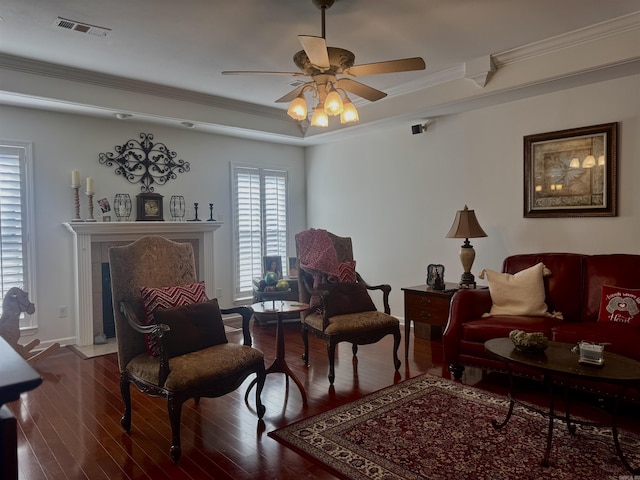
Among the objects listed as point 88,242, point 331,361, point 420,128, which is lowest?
point 331,361

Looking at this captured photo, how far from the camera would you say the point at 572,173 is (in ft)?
14.0

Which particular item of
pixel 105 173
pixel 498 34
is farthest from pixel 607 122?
pixel 105 173

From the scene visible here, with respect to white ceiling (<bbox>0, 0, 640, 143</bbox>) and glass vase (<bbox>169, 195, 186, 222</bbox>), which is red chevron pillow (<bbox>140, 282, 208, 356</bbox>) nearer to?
white ceiling (<bbox>0, 0, 640, 143</bbox>)

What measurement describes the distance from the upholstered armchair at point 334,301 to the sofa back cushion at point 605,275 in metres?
1.58

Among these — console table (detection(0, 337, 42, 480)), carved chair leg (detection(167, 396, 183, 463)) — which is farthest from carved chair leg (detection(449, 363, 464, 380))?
console table (detection(0, 337, 42, 480))

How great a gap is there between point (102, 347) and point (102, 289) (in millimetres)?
664

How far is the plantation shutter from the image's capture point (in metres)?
4.56

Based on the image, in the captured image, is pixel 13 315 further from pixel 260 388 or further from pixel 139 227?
pixel 260 388

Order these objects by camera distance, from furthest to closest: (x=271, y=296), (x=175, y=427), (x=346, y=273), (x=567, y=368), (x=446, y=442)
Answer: (x=271, y=296), (x=346, y=273), (x=446, y=442), (x=175, y=427), (x=567, y=368)

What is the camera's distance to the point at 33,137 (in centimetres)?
473

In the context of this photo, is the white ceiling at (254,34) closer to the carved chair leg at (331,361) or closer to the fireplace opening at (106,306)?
the fireplace opening at (106,306)

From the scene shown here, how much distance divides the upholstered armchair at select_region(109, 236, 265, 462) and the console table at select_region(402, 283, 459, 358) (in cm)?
206

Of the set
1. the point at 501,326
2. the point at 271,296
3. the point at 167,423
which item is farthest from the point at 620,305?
the point at 271,296

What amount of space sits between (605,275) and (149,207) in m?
4.80
